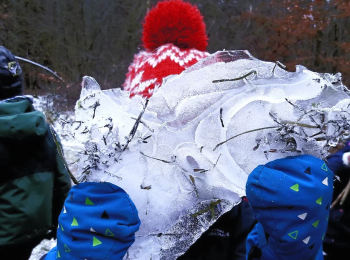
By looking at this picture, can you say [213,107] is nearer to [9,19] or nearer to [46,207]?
[46,207]

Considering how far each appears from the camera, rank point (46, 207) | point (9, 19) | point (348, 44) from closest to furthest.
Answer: point (46, 207), point (348, 44), point (9, 19)

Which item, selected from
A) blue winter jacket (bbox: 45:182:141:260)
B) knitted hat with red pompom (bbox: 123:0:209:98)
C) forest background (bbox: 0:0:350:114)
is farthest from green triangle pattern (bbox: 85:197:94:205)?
forest background (bbox: 0:0:350:114)

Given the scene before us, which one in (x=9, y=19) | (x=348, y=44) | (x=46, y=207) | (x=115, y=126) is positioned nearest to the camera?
(x=115, y=126)

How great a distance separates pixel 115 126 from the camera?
745 mm

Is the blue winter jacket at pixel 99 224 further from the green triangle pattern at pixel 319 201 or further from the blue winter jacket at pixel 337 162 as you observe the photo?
the blue winter jacket at pixel 337 162

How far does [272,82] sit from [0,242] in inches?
67.1

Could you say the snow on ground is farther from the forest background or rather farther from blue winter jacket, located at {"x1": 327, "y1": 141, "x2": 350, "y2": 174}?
the forest background

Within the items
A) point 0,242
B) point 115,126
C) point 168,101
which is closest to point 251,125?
point 168,101

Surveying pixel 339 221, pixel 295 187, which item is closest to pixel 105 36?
pixel 339 221

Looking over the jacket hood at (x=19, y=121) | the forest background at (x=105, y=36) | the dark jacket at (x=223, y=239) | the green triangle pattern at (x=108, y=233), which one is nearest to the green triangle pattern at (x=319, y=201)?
the dark jacket at (x=223, y=239)

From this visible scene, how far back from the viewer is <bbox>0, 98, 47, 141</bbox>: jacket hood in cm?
168

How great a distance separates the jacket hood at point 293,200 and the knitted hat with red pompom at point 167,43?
61 cm

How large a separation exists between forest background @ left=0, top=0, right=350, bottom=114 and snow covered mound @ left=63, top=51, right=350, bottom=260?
485cm

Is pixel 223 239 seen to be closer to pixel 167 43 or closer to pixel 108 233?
pixel 108 233
